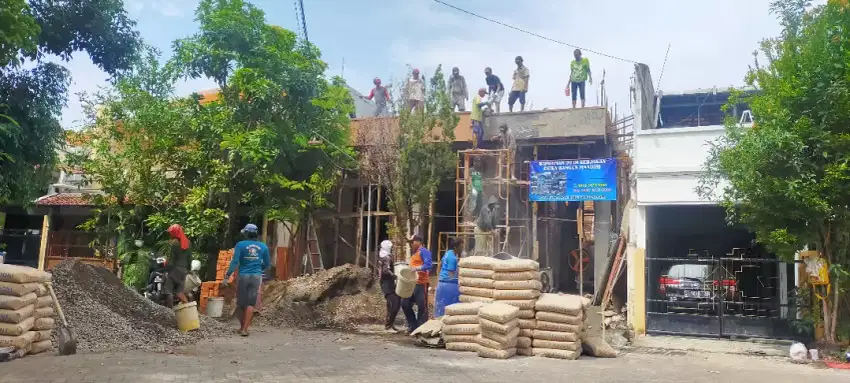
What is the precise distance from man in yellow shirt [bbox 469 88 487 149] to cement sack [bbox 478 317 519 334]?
7775 millimetres

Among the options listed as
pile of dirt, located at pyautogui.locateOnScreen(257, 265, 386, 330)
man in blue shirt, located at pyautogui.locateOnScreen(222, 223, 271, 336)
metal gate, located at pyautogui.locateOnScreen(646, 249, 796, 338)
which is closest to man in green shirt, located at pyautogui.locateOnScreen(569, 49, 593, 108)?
metal gate, located at pyautogui.locateOnScreen(646, 249, 796, 338)

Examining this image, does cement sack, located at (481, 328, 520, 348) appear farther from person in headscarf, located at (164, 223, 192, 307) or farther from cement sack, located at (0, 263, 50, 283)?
cement sack, located at (0, 263, 50, 283)

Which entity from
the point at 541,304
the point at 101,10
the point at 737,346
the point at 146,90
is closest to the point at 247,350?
the point at 541,304

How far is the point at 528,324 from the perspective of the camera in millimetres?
8398

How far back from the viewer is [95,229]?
52.5 ft

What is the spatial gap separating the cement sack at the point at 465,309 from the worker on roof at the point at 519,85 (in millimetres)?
8779

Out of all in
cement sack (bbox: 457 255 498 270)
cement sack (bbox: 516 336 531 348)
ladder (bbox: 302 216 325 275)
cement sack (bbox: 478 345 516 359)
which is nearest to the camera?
cement sack (bbox: 478 345 516 359)

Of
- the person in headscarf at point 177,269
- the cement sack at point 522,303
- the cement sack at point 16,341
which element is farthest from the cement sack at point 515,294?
the cement sack at point 16,341

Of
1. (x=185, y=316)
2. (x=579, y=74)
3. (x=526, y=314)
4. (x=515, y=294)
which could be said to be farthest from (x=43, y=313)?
(x=579, y=74)

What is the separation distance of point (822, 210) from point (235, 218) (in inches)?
468

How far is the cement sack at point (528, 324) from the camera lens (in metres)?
8.39

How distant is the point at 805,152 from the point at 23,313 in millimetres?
10153

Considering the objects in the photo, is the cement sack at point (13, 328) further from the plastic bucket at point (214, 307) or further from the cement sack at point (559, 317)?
the cement sack at point (559, 317)

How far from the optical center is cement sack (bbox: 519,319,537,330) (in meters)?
8.39
